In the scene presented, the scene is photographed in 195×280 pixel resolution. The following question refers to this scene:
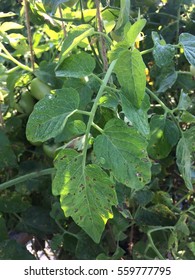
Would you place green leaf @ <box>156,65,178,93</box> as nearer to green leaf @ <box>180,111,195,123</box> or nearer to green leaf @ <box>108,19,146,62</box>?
green leaf @ <box>180,111,195,123</box>

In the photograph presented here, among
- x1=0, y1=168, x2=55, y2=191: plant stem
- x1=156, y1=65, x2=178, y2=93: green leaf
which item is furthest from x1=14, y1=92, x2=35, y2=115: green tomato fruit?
x1=156, y1=65, x2=178, y2=93: green leaf

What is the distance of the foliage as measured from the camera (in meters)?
0.68

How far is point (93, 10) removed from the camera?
3.12ft

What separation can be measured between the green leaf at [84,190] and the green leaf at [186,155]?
0.56 ft

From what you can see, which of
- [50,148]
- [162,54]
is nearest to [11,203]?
[50,148]

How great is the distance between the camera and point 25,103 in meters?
1.06

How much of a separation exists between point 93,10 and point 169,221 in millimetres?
464

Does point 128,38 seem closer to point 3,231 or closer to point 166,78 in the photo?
point 166,78

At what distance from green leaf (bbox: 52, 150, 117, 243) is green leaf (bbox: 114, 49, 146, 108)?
0.10 meters

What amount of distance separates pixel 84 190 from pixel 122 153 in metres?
0.07

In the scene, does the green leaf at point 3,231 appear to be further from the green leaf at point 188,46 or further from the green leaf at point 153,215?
the green leaf at point 188,46

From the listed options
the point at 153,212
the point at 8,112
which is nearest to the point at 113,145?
the point at 153,212

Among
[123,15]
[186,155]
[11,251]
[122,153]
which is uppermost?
[123,15]

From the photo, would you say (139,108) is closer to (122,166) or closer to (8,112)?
(122,166)
